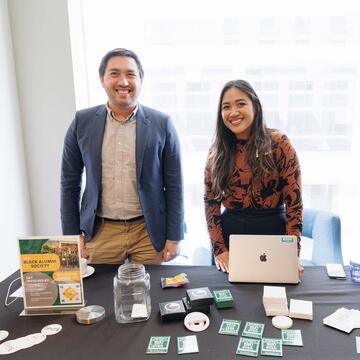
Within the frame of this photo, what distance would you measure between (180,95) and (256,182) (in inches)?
43.1

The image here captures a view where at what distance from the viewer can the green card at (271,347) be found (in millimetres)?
894

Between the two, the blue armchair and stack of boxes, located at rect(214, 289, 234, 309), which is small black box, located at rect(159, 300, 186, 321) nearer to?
stack of boxes, located at rect(214, 289, 234, 309)

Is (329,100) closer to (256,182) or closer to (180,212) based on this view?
(256,182)

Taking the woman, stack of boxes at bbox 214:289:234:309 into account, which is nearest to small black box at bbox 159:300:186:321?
stack of boxes at bbox 214:289:234:309

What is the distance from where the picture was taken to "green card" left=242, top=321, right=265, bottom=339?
0.96m

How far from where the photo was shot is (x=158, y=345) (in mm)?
931

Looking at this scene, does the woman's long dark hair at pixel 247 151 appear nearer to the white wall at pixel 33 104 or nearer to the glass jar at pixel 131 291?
the glass jar at pixel 131 291

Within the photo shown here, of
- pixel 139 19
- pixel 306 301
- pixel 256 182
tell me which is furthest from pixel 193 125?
pixel 306 301

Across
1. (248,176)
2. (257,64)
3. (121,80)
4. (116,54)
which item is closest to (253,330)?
(248,176)

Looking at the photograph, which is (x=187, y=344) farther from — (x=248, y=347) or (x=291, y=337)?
(x=291, y=337)

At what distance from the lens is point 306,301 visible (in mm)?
1110

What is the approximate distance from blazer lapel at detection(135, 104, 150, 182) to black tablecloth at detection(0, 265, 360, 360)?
1.75ft

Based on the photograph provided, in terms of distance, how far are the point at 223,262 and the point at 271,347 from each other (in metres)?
0.54

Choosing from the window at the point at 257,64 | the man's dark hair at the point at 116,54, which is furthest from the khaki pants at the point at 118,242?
the window at the point at 257,64
